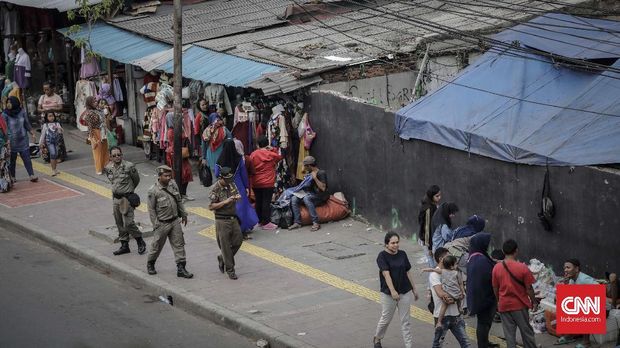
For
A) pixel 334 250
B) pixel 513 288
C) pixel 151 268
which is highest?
pixel 513 288

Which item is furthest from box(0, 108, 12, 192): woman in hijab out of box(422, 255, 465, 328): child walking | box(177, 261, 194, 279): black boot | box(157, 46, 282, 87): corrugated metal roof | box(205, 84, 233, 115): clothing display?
box(422, 255, 465, 328): child walking

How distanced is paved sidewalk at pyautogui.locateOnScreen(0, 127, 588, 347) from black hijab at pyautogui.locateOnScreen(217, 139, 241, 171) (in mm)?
1351

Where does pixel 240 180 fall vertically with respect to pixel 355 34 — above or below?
below

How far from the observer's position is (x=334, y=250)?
17703 millimetres

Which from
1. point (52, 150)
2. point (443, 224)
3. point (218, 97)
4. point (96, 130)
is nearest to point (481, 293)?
point (443, 224)

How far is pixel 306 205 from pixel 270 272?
8.74 ft

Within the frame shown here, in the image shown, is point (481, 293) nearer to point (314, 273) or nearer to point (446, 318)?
point (446, 318)

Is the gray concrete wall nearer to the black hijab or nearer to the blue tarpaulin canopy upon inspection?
the blue tarpaulin canopy

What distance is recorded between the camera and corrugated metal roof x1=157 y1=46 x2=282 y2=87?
66.6ft

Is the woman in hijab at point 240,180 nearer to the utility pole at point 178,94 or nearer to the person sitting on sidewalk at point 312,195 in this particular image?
the person sitting on sidewalk at point 312,195

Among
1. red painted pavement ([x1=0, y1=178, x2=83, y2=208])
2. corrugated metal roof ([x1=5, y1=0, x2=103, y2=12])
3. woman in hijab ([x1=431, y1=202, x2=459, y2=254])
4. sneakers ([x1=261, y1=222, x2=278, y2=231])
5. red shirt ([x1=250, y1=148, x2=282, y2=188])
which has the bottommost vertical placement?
red painted pavement ([x1=0, y1=178, x2=83, y2=208])

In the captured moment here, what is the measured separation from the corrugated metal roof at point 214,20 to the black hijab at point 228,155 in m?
5.85

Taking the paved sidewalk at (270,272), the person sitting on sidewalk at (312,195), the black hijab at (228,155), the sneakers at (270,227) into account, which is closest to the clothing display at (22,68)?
the paved sidewalk at (270,272)

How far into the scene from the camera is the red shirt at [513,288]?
39.9 ft
